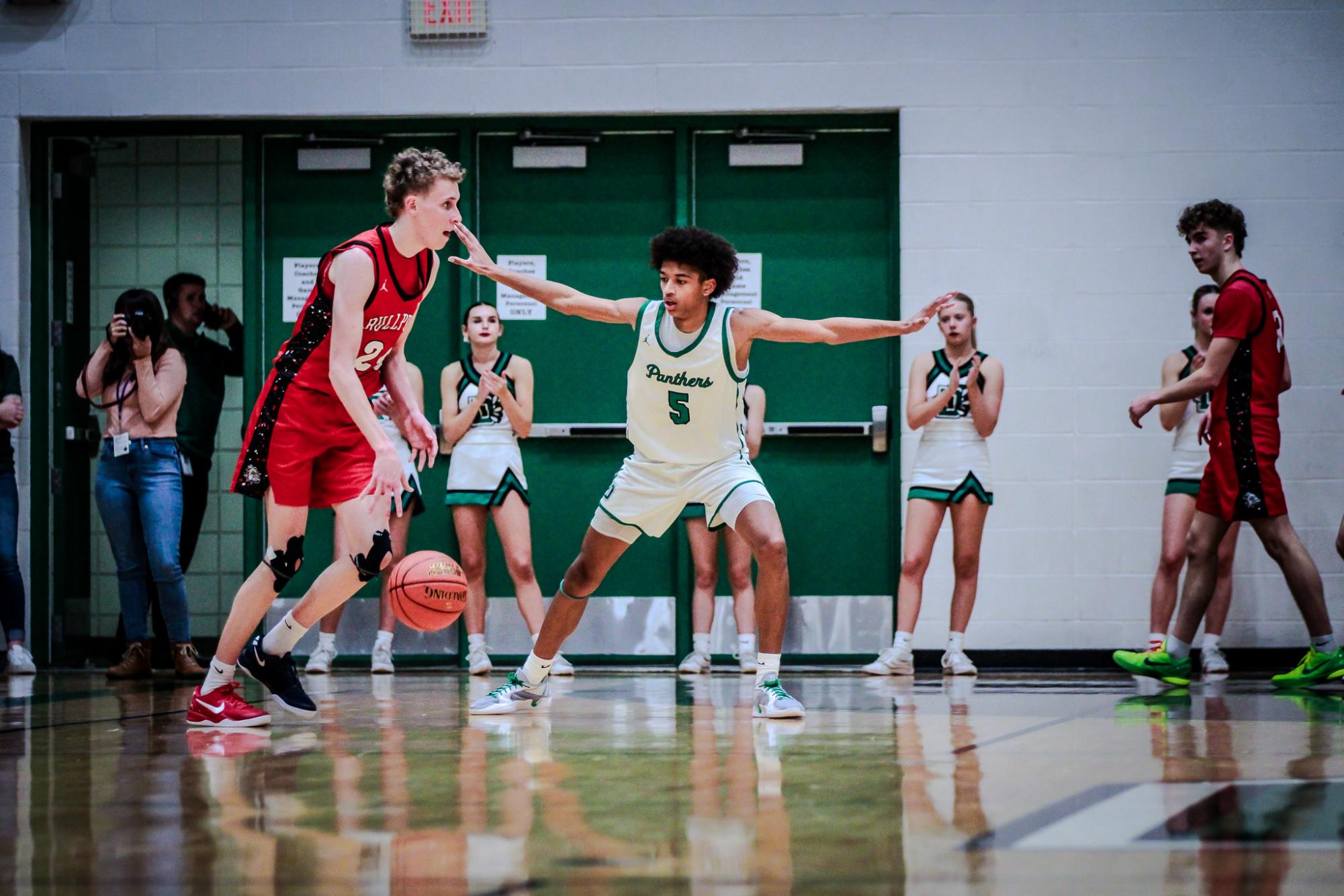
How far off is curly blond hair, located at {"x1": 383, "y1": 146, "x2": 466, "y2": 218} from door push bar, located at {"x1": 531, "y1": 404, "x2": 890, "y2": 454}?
11.3 feet

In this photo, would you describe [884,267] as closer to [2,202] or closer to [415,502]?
[415,502]

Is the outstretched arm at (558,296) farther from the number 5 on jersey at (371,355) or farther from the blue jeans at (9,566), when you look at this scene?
the blue jeans at (9,566)

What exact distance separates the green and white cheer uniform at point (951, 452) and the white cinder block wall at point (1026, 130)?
0.56 meters

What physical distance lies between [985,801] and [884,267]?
550cm

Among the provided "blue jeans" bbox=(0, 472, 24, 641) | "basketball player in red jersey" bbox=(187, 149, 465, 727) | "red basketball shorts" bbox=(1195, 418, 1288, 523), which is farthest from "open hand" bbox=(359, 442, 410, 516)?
"blue jeans" bbox=(0, 472, 24, 641)

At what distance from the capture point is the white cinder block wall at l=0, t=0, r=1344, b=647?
25.3 ft

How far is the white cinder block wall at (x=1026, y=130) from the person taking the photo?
25.3 ft

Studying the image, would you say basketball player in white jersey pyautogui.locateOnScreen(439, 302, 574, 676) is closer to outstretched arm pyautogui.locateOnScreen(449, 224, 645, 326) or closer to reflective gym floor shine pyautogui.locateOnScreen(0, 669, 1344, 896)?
reflective gym floor shine pyautogui.locateOnScreen(0, 669, 1344, 896)

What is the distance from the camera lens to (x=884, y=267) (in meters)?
8.01

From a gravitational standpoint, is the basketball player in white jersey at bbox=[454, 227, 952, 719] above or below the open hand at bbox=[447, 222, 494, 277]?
below

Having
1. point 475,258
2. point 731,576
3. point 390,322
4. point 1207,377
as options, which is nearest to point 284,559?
point 390,322

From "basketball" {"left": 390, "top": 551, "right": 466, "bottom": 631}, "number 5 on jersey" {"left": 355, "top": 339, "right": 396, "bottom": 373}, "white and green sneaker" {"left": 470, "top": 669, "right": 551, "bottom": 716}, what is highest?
"number 5 on jersey" {"left": 355, "top": 339, "right": 396, "bottom": 373}

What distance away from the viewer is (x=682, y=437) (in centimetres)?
475

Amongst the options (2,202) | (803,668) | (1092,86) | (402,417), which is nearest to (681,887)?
(402,417)
